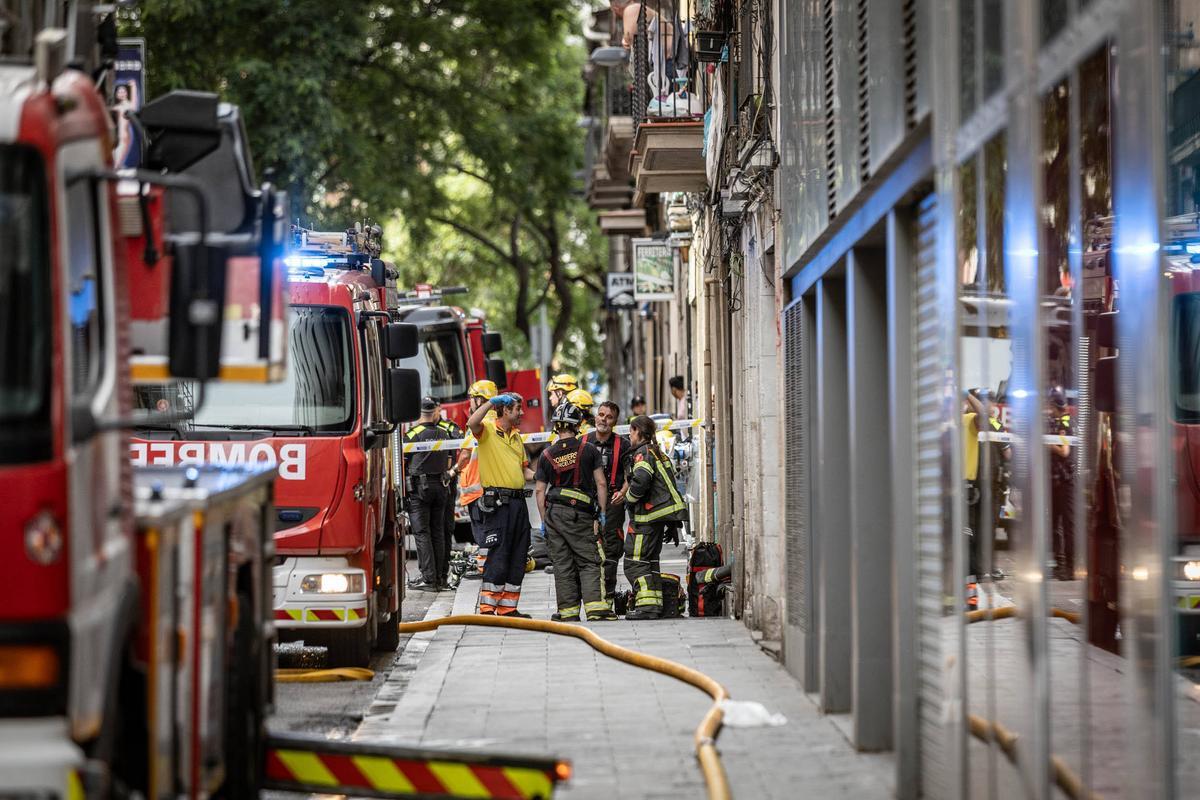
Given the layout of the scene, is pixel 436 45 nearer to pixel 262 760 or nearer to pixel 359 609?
pixel 359 609

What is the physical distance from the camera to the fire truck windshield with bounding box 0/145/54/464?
5266mm

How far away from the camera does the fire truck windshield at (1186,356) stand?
12.0m

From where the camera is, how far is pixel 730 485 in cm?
1841

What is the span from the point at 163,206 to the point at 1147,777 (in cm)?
398

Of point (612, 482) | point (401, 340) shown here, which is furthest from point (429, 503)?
point (401, 340)

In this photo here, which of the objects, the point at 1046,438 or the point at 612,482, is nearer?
the point at 1046,438

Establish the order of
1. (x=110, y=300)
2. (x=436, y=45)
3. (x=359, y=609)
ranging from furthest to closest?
(x=436, y=45) → (x=359, y=609) → (x=110, y=300)

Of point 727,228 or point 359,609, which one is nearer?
point 359,609

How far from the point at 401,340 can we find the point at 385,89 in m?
19.3

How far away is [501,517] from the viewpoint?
16328mm

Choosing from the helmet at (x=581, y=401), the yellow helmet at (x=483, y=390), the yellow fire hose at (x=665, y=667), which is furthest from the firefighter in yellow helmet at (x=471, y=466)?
the yellow fire hose at (x=665, y=667)

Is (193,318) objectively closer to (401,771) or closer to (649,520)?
(401,771)

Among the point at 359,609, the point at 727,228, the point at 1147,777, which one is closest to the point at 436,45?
the point at 727,228

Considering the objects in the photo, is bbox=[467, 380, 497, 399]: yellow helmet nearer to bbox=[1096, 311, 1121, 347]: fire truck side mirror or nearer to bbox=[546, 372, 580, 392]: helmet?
bbox=[546, 372, 580, 392]: helmet
